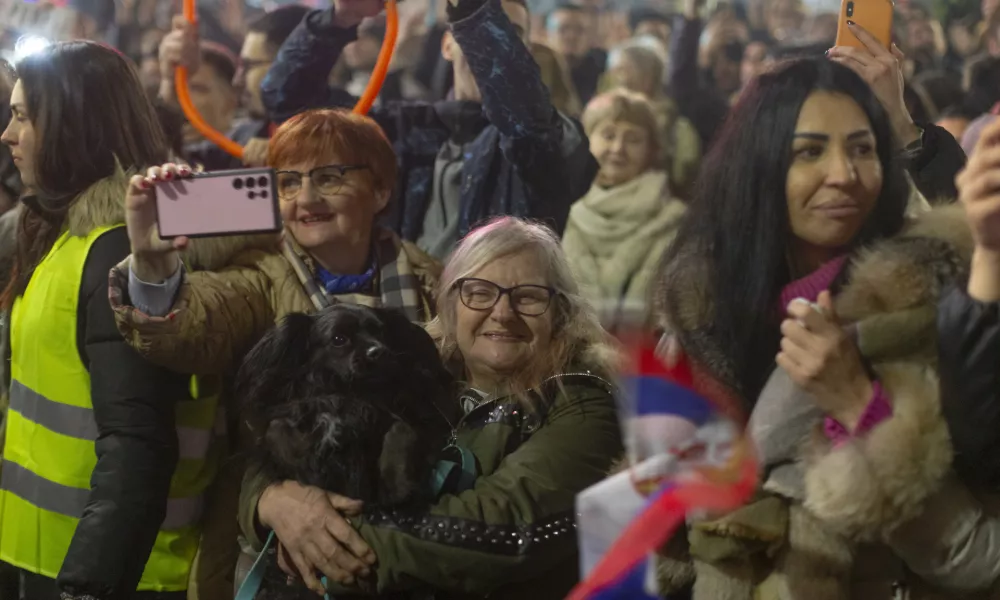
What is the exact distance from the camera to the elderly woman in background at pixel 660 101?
3174mm

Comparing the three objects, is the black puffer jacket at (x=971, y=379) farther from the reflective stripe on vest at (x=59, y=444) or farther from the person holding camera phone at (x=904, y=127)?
the reflective stripe on vest at (x=59, y=444)

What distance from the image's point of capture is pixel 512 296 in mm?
2117

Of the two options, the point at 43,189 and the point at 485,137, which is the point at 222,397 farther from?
the point at 485,137

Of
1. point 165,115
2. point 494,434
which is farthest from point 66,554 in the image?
point 165,115

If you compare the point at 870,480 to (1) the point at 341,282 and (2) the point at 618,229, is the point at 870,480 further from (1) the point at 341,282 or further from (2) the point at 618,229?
(2) the point at 618,229

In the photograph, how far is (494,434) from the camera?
2.06 m

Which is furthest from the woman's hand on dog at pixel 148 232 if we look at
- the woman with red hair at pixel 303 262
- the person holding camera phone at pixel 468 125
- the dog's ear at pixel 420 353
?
the person holding camera phone at pixel 468 125

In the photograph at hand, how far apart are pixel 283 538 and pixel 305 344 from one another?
11.8 inches

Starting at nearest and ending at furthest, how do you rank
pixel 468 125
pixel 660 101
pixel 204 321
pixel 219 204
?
pixel 219 204, pixel 204 321, pixel 468 125, pixel 660 101

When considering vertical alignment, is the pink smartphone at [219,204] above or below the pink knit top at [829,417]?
above

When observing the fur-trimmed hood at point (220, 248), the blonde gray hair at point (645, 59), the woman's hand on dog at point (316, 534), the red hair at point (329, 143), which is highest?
the blonde gray hair at point (645, 59)

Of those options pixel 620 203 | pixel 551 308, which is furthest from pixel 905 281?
pixel 620 203

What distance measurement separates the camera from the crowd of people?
1722 mm

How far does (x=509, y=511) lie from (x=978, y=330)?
2.38 ft
